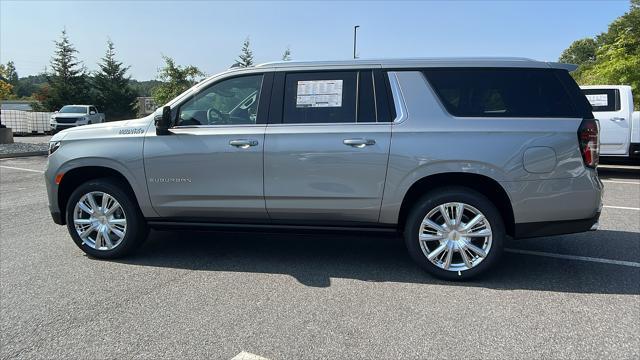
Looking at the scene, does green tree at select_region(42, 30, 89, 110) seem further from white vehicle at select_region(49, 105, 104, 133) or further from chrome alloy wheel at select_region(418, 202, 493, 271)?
chrome alloy wheel at select_region(418, 202, 493, 271)

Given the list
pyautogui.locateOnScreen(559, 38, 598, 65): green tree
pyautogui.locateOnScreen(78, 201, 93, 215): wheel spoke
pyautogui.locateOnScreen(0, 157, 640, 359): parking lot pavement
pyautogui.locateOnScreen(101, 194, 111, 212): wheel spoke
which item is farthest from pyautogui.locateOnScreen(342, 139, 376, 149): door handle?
pyautogui.locateOnScreen(559, 38, 598, 65): green tree

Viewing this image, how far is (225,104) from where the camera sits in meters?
4.74

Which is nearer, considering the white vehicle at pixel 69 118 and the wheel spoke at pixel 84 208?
the wheel spoke at pixel 84 208

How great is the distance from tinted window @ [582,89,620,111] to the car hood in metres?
10.5

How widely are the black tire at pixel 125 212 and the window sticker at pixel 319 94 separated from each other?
6.59ft

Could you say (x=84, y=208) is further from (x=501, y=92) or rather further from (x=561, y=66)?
(x=561, y=66)

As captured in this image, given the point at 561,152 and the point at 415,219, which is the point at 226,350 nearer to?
the point at 415,219

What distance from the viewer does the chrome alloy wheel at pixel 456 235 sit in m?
4.28

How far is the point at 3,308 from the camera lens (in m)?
3.82

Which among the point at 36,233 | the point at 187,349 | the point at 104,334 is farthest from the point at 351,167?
the point at 36,233

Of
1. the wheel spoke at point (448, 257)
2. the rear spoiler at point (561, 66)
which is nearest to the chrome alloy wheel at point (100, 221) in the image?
the wheel spoke at point (448, 257)

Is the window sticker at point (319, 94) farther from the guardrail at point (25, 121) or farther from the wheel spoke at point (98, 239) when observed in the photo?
the guardrail at point (25, 121)

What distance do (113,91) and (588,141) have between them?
1761 inches

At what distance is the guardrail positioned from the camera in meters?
→ 29.0
